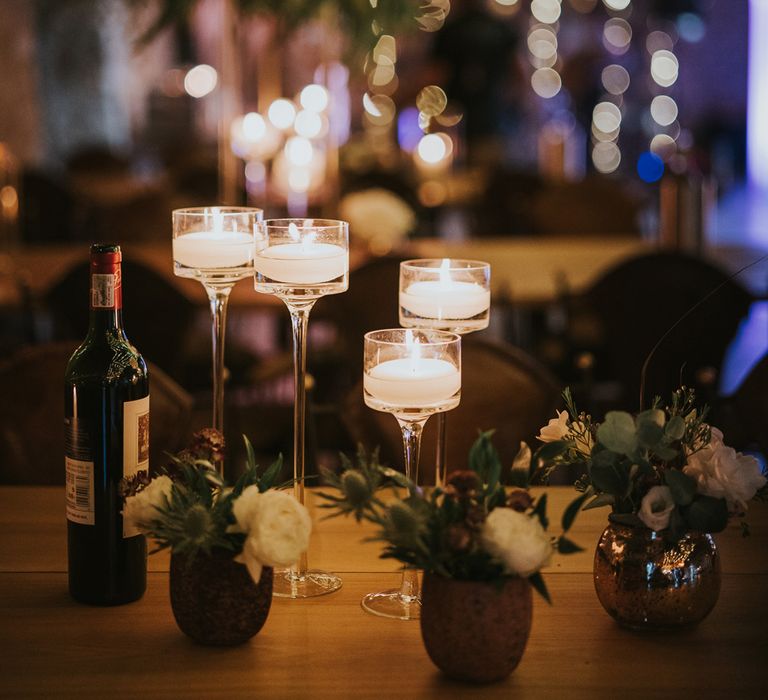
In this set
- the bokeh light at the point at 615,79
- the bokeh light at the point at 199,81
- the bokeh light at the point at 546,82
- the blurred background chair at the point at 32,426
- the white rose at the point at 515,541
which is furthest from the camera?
the bokeh light at the point at 615,79

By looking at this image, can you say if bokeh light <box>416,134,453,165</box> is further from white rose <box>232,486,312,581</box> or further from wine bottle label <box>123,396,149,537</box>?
white rose <box>232,486,312,581</box>

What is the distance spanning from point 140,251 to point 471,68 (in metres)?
4.61

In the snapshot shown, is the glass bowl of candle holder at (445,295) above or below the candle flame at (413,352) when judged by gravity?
above

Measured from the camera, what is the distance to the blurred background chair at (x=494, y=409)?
2061 millimetres

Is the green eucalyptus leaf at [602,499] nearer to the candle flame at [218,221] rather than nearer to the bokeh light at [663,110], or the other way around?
the candle flame at [218,221]

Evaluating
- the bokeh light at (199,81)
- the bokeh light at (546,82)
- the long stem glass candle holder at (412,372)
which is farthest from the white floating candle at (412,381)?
the bokeh light at (546,82)

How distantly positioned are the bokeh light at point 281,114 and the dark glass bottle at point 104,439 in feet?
12.6

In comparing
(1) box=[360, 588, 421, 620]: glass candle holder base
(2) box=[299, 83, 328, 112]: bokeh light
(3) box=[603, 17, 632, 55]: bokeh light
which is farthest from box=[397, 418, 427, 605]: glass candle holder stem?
(3) box=[603, 17, 632, 55]: bokeh light

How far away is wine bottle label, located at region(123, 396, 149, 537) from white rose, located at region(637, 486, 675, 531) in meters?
0.52

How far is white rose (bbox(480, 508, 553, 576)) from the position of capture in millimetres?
1031

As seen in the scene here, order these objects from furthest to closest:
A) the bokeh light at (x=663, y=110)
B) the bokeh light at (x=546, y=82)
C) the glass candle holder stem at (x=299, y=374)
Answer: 1. the bokeh light at (x=663, y=110)
2. the bokeh light at (x=546, y=82)
3. the glass candle holder stem at (x=299, y=374)

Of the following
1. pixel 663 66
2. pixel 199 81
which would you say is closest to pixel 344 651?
pixel 199 81

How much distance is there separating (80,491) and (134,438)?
0.08 m

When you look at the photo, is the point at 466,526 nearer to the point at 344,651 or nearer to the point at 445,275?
the point at 344,651
